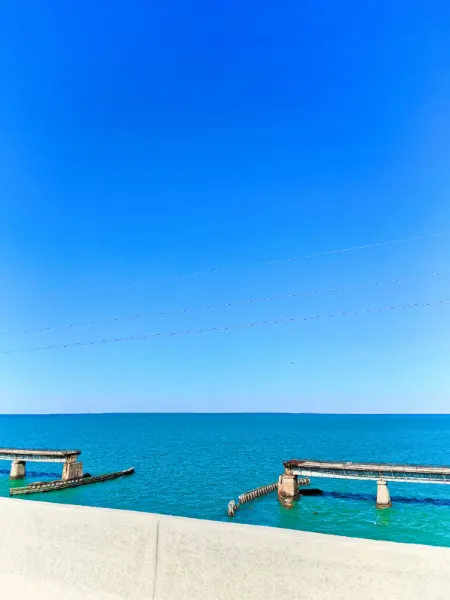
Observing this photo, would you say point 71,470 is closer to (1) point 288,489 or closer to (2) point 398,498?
(1) point 288,489

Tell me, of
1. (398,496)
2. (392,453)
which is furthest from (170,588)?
(392,453)

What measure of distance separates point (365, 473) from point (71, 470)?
44127 millimetres

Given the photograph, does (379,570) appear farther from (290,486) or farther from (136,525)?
(290,486)

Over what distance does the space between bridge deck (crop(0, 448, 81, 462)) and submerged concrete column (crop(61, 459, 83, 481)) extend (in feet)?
2.78

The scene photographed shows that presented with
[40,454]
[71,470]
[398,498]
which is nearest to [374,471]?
[398,498]

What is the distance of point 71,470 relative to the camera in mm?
68125

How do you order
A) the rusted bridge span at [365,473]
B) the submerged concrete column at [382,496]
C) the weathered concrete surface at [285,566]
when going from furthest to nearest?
the submerged concrete column at [382,496]
the rusted bridge span at [365,473]
the weathered concrete surface at [285,566]

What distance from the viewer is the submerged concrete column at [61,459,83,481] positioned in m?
67.3

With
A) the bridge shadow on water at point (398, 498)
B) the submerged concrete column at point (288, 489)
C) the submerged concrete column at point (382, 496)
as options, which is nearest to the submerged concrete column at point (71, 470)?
the submerged concrete column at point (288, 489)

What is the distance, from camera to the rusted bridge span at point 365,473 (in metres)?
47.7

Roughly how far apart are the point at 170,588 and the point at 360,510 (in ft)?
180

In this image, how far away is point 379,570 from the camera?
327cm

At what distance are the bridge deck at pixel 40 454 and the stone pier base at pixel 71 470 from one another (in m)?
1.13

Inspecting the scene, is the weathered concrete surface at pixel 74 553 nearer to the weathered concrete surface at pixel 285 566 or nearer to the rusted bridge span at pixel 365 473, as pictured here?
the weathered concrete surface at pixel 285 566
